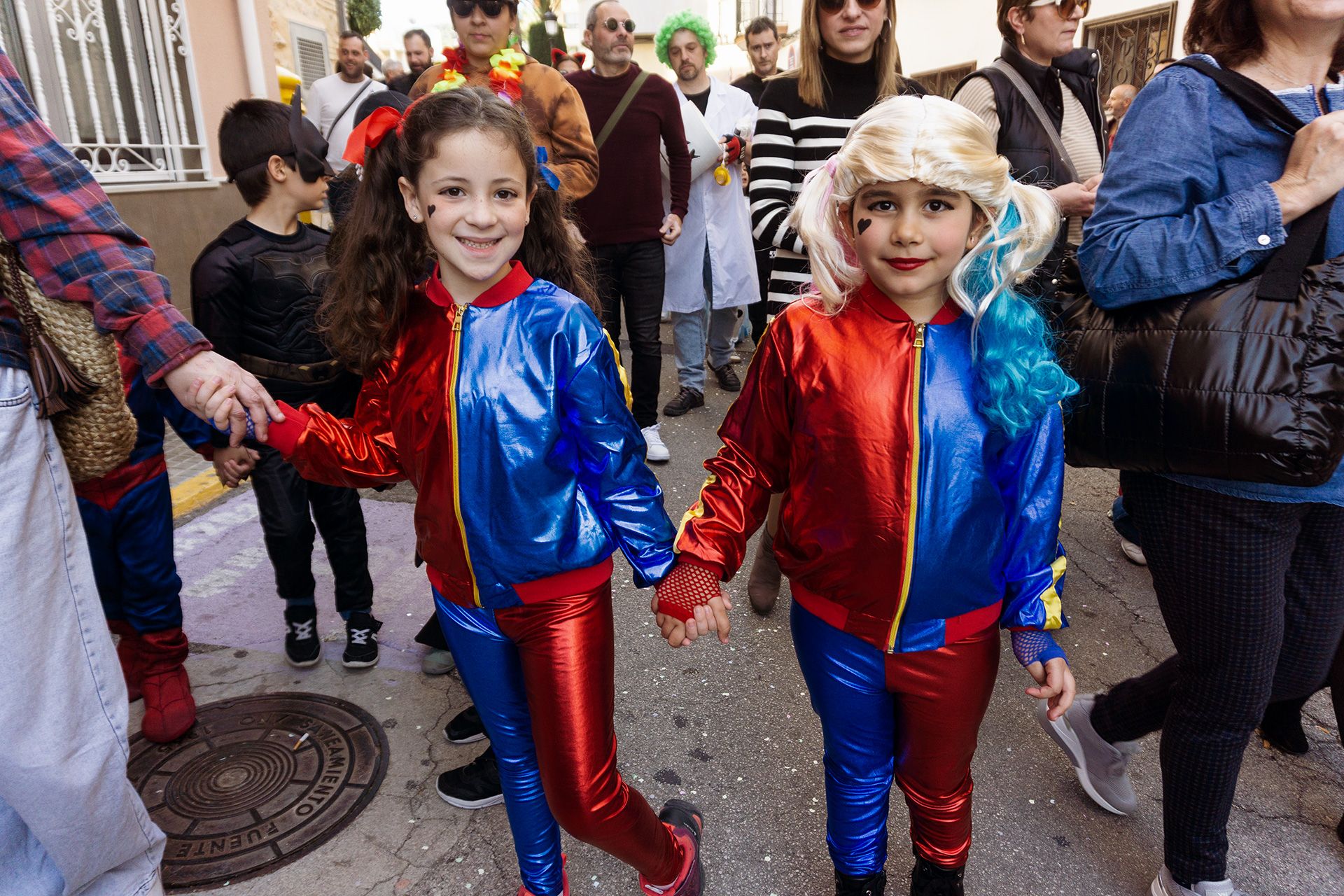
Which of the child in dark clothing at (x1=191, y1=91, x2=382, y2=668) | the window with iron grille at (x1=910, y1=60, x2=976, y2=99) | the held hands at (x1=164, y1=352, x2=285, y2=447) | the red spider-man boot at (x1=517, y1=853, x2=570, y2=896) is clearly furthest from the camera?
the window with iron grille at (x1=910, y1=60, x2=976, y2=99)

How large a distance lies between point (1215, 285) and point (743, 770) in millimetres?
1721

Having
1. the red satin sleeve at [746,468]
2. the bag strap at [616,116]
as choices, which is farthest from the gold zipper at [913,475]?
the bag strap at [616,116]

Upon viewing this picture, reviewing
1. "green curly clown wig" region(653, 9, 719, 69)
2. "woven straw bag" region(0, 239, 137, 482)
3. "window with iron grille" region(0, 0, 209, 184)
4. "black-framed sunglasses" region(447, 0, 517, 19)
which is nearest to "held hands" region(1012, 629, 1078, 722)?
"woven straw bag" region(0, 239, 137, 482)

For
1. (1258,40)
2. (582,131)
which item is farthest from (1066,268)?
(582,131)

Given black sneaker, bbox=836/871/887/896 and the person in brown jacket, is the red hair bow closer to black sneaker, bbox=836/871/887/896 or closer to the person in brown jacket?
the person in brown jacket

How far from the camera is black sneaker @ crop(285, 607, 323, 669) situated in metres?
3.11

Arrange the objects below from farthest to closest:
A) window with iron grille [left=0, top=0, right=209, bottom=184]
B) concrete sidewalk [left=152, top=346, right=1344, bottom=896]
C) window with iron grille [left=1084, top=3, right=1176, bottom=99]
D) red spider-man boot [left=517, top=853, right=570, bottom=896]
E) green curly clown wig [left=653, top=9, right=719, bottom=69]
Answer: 1. window with iron grille [left=1084, top=3, right=1176, bottom=99]
2. green curly clown wig [left=653, top=9, right=719, bottom=69]
3. window with iron grille [left=0, top=0, right=209, bottom=184]
4. concrete sidewalk [left=152, top=346, right=1344, bottom=896]
5. red spider-man boot [left=517, top=853, right=570, bottom=896]

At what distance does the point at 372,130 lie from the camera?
1920 mm

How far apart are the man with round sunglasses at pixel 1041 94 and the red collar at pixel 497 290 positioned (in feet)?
5.92

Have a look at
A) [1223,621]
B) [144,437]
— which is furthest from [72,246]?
[1223,621]

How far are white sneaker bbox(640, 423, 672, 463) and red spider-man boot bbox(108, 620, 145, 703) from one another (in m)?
2.61

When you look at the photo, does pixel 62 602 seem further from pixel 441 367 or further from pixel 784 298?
pixel 784 298

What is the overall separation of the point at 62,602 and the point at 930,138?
5.77ft

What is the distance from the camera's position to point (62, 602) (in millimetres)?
1644
